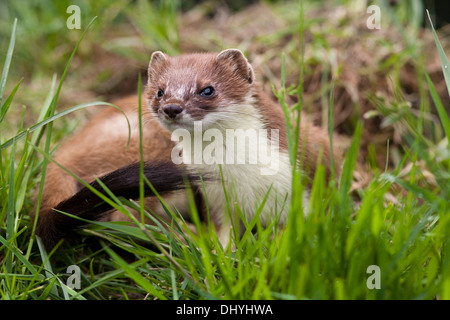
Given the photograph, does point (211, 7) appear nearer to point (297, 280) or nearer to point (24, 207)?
point (24, 207)

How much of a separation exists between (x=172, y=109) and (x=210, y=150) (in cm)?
30

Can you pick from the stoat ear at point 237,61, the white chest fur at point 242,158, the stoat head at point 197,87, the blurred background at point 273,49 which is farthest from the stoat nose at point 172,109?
the blurred background at point 273,49

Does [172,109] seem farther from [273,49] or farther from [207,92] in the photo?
[273,49]

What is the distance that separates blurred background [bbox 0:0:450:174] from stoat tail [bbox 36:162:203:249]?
1564 millimetres

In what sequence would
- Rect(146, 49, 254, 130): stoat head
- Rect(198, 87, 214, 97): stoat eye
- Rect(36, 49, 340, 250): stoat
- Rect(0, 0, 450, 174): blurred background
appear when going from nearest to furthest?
Rect(36, 49, 340, 250): stoat, Rect(146, 49, 254, 130): stoat head, Rect(198, 87, 214, 97): stoat eye, Rect(0, 0, 450, 174): blurred background

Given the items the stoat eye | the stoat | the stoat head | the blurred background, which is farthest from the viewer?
the blurred background

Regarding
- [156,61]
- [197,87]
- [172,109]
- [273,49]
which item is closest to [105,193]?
[172,109]

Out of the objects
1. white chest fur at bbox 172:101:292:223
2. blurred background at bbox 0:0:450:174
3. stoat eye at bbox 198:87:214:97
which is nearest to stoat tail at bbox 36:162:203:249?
white chest fur at bbox 172:101:292:223

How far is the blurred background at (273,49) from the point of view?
151 inches

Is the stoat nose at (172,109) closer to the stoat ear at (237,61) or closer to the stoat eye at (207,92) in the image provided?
the stoat eye at (207,92)

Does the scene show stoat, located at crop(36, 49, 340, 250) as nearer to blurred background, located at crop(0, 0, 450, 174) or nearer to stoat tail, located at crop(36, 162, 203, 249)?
stoat tail, located at crop(36, 162, 203, 249)

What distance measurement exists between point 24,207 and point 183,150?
83cm

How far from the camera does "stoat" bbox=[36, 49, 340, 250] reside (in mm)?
2113
